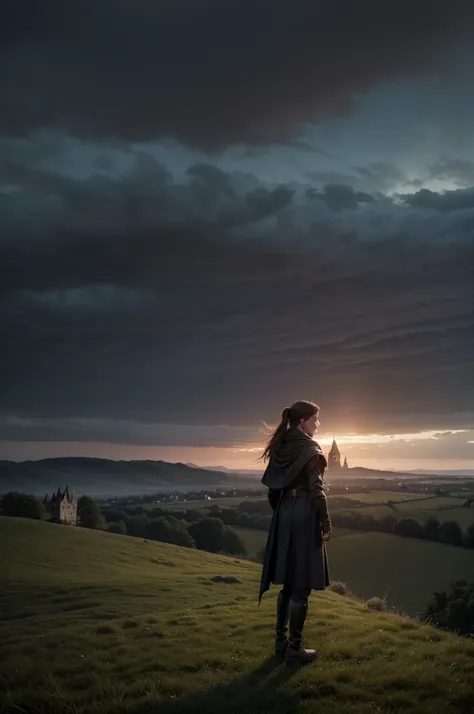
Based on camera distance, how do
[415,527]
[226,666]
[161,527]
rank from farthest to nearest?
[161,527], [415,527], [226,666]

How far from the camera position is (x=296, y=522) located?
11703 millimetres

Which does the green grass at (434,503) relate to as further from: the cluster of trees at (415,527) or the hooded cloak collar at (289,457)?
the hooded cloak collar at (289,457)

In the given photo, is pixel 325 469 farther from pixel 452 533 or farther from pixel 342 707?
pixel 452 533

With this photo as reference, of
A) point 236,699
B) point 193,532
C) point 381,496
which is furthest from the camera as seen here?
point 381,496

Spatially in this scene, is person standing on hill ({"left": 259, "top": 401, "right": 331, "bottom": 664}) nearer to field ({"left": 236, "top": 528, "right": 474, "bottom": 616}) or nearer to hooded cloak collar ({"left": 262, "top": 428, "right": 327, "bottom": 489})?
hooded cloak collar ({"left": 262, "top": 428, "right": 327, "bottom": 489})

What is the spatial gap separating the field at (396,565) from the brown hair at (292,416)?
4226 cm

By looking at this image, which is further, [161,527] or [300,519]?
[161,527]

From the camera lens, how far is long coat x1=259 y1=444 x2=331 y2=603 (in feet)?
37.4

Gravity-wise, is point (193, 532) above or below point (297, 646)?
below

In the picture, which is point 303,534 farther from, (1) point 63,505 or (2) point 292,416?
(1) point 63,505

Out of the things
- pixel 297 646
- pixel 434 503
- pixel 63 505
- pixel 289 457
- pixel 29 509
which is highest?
pixel 289 457

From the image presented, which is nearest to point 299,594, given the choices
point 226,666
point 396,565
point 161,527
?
point 226,666

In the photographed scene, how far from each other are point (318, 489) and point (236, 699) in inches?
154

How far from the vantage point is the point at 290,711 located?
344 inches
